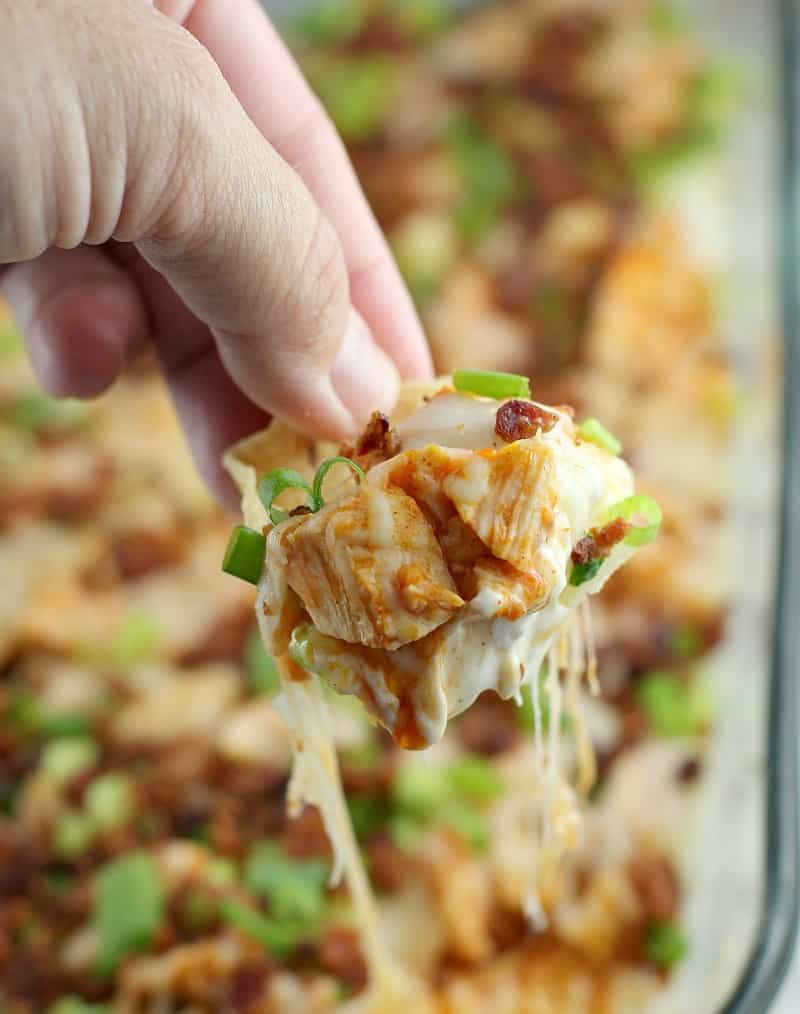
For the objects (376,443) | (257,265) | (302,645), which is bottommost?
(302,645)

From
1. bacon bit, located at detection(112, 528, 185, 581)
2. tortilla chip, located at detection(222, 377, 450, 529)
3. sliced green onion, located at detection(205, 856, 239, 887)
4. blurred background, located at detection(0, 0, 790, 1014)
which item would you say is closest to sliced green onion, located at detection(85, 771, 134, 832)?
blurred background, located at detection(0, 0, 790, 1014)

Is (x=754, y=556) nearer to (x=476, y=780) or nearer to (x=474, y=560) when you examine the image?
(x=476, y=780)

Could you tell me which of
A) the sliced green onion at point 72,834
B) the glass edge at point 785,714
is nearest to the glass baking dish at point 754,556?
the glass edge at point 785,714

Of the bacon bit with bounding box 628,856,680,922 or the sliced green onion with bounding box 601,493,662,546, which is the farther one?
the bacon bit with bounding box 628,856,680,922

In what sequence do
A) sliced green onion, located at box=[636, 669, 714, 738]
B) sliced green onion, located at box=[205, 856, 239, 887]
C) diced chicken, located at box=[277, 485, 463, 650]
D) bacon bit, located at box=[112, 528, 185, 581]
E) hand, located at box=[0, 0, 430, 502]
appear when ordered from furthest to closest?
bacon bit, located at box=[112, 528, 185, 581]
sliced green onion, located at box=[636, 669, 714, 738]
sliced green onion, located at box=[205, 856, 239, 887]
diced chicken, located at box=[277, 485, 463, 650]
hand, located at box=[0, 0, 430, 502]

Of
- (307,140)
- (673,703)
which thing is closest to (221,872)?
(673,703)

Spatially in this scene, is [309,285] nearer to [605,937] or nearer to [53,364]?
[53,364]

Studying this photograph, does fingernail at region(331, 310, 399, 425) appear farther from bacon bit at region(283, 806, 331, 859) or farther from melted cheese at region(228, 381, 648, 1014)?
bacon bit at region(283, 806, 331, 859)

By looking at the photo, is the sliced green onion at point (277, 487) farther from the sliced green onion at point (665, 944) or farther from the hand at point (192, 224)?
the sliced green onion at point (665, 944)
